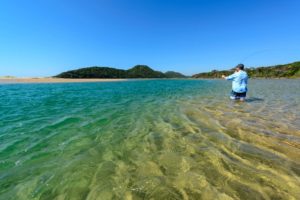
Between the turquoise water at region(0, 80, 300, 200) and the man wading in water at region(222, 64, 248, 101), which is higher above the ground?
the man wading in water at region(222, 64, 248, 101)

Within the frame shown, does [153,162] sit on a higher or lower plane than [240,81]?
lower

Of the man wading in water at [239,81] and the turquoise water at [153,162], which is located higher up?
the man wading in water at [239,81]

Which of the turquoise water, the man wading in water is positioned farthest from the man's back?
the turquoise water

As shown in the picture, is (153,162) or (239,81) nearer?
(153,162)

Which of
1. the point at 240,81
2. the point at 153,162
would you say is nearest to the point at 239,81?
the point at 240,81

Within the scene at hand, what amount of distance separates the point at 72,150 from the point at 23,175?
1355 millimetres

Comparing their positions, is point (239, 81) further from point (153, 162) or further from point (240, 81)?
point (153, 162)

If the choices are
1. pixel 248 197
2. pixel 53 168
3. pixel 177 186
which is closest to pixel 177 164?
pixel 177 186

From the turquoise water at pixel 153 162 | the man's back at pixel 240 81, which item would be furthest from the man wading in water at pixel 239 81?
the turquoise water at pixel 153 162

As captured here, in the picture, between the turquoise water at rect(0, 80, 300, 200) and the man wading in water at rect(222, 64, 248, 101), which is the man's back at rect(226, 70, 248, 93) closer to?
the man wading in water at rect(222, 64, 248, 101)

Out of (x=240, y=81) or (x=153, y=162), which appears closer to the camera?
(x=153, y=162)

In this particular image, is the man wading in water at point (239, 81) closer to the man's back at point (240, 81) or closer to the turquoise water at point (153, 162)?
the man's back at point (240, 81)

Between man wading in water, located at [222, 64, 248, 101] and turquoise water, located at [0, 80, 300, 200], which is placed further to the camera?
man wading in water, located at [222, 64, 248, 101]

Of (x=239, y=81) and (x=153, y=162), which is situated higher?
(x=239, y=81)
